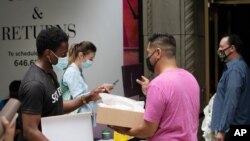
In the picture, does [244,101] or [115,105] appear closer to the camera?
[115,105]

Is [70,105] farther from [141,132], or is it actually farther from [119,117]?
[141,132]

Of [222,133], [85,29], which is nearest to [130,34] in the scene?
[85,29]

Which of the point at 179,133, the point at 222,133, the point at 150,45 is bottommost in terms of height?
the point at 222,133

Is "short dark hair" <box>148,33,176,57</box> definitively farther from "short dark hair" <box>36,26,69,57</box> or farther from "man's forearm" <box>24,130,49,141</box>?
"man's forearm" <box>24,130,49,141</box>

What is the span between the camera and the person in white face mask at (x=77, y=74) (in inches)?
235

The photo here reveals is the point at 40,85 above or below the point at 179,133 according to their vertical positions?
above

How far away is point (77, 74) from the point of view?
5.99 m

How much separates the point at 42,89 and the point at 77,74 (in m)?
2.37

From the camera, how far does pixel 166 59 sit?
144 inches

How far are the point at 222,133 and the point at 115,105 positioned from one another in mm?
2155

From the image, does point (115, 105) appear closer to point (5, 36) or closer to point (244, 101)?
point (244, 101)

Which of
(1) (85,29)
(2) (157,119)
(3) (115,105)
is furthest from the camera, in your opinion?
(1) (85,29)

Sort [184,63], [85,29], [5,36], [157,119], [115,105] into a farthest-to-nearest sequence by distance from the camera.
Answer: [5,36], [85,29], [184,63], [115,105], [157,119]

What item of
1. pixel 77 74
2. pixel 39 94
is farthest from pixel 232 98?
pixel 39 94
